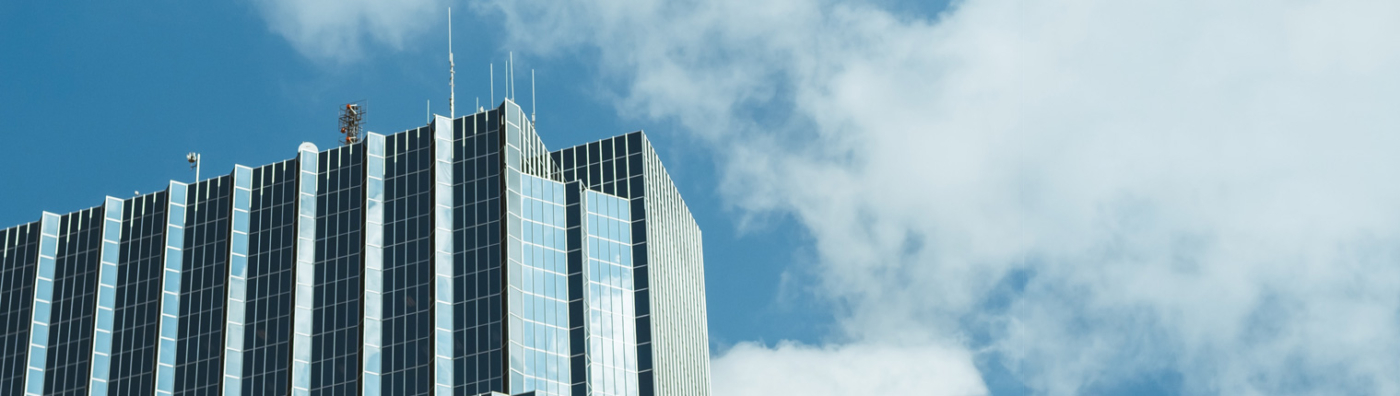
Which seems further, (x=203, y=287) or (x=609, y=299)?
(x=203, y=287)

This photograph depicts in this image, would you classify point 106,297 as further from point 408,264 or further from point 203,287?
point 408,264

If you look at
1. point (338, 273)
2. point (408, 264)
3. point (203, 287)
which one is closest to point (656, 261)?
point (408, 264)

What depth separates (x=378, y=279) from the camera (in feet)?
530

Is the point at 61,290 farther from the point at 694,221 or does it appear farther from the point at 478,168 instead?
the point at 694,221

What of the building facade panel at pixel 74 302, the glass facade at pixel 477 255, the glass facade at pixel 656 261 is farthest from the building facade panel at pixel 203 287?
the glass facade at pixel 656 261

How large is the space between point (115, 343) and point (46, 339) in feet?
28.4

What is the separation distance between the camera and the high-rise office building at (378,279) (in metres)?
156

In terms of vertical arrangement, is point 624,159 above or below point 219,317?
above

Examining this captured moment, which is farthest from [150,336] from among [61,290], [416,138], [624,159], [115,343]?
[624,159]

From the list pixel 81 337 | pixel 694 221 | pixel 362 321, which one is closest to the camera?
pixel 362 321

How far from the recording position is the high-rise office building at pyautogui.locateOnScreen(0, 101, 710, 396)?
6147 inches

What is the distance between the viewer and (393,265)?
162 meters

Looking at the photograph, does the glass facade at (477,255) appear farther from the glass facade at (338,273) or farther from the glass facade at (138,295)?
the glass facade at (138,295)

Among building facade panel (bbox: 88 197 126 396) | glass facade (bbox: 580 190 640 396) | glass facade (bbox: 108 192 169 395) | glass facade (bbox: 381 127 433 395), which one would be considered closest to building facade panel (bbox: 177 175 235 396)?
glass facade (bbox: 108 192 169 395)
